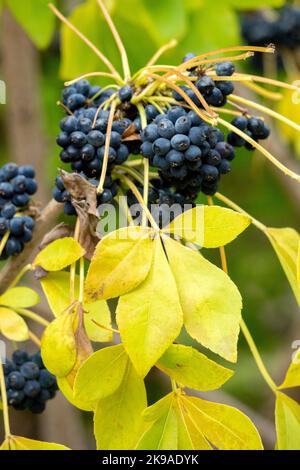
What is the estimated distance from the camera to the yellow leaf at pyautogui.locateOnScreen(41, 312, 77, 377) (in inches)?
31.8

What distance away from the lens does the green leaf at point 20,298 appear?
0.97 m

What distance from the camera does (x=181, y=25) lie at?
1530 millimetres

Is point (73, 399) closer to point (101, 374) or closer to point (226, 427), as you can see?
point (101, 374)

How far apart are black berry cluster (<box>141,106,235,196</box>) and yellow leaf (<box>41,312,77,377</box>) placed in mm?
236

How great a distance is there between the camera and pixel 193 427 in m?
0.86

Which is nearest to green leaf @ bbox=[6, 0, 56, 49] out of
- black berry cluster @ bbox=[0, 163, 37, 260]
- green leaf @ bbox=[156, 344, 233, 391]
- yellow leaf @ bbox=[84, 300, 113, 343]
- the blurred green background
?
the blurred green background

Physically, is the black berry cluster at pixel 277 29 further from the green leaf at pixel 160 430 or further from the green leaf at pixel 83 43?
the green leaf at pixel 160 430

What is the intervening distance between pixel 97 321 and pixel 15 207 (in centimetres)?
24

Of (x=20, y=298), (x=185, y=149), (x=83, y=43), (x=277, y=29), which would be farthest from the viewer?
(x=277, y=29)

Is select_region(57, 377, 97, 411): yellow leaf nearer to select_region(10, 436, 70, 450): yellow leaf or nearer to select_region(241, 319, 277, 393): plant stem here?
select_region(10, 436, 70, 450): yellow leaf

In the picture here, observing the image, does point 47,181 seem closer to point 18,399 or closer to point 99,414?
point 18,399

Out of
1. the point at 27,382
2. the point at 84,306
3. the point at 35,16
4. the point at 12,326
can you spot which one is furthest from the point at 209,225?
the point at 35,16

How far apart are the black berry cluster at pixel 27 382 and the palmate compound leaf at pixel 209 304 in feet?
1.22

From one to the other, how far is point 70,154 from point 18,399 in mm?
387
